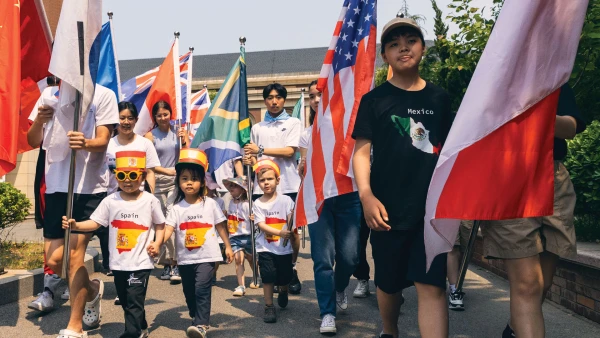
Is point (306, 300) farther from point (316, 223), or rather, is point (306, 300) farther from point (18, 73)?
point (18, 73)

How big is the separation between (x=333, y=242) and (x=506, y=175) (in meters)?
2.23

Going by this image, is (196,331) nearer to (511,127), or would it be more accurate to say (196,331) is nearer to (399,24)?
(399,24)

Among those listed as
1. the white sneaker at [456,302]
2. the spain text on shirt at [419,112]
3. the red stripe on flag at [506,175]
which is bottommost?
the white sneaker at [456,302]

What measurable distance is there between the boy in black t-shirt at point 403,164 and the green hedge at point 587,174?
2.60 metres

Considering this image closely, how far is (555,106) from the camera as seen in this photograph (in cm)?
364

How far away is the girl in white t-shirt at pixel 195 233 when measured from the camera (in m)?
5.45

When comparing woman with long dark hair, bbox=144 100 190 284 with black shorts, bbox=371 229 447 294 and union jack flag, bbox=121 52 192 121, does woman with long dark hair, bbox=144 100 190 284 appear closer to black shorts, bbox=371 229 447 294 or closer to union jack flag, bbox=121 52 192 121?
union jack flag, bbox=121 52 192 121

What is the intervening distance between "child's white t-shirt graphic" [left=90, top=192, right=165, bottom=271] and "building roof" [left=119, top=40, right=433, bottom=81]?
175 ft

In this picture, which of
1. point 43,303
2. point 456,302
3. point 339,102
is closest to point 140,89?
point 43,303

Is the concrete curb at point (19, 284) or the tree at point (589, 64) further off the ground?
the tree at point (589, 64)

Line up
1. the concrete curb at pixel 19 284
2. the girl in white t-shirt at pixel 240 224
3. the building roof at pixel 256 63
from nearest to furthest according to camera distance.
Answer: the concrete curb at pixel 19 284
the girl in white t-shirt at pixel 240 224
the building roof at pixel 256 63

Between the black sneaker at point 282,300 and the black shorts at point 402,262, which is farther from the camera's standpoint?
the black sneaker at point 282,300

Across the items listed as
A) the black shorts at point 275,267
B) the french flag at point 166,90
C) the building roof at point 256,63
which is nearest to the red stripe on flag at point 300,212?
the black shorts at point 275,267

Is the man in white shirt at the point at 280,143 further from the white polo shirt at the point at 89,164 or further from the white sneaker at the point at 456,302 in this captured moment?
the white polo shirt at the point at 89,164
